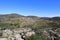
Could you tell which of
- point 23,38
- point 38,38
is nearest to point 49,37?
point 38,38

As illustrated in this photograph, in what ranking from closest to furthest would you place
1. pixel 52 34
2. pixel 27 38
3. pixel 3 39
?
pixel 3 39
pixel 27 38
pixel 52 34

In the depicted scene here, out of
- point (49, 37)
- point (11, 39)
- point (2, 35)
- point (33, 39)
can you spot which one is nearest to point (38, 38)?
point (33, 39)

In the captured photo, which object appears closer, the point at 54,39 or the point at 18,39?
the point at 18,39

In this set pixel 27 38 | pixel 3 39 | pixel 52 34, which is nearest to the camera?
pixel 3 39

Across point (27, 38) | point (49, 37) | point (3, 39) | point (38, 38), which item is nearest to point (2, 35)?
point (3, 39)

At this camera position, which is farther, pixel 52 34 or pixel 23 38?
pixel 52 34

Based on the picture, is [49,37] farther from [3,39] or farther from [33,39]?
[3,39]

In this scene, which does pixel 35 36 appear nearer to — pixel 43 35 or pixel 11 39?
pixel 43 35

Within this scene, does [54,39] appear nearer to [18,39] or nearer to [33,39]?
[33,39]
